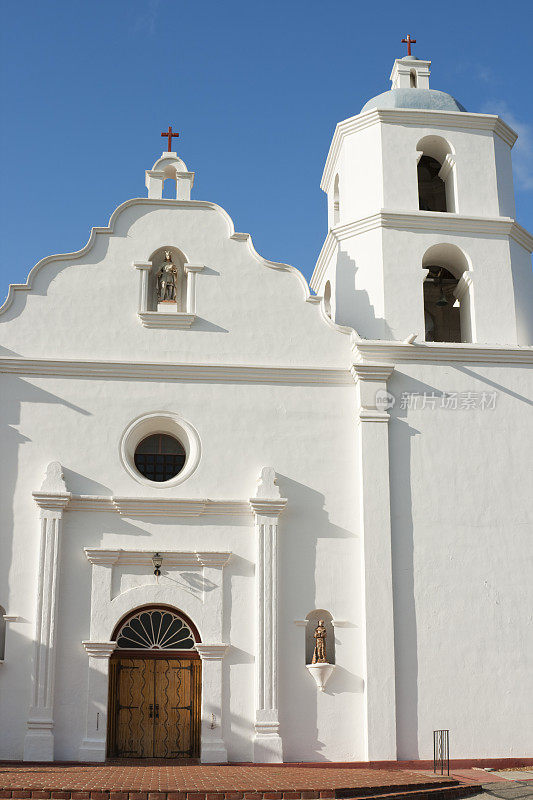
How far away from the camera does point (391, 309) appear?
1956 cm

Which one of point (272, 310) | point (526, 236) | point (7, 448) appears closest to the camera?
point (7, 448)

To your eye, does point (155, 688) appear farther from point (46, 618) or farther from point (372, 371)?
point (372, 371)

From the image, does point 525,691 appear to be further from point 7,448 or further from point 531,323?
point 7,448

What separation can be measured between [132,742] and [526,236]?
42.1 feet

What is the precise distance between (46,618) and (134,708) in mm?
2201

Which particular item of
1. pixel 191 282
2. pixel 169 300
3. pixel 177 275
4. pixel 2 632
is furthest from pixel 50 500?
pixel 177 275

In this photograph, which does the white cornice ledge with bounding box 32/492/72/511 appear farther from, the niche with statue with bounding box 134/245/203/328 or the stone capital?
the niche with statue with bounding box 134/245/203/328

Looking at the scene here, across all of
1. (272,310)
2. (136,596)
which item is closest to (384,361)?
(272,310)

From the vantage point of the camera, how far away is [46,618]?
55.8ft

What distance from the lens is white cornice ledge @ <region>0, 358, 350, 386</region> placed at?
1836 centimetres

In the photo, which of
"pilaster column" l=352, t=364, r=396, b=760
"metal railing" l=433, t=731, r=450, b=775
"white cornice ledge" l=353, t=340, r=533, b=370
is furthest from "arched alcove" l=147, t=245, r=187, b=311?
"metal railing" l=433, t=731, r=450, b=775

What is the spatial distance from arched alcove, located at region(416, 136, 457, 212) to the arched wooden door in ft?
34.3

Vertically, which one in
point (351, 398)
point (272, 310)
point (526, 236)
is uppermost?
point (526, 236)

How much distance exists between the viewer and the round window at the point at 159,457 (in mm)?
18609
